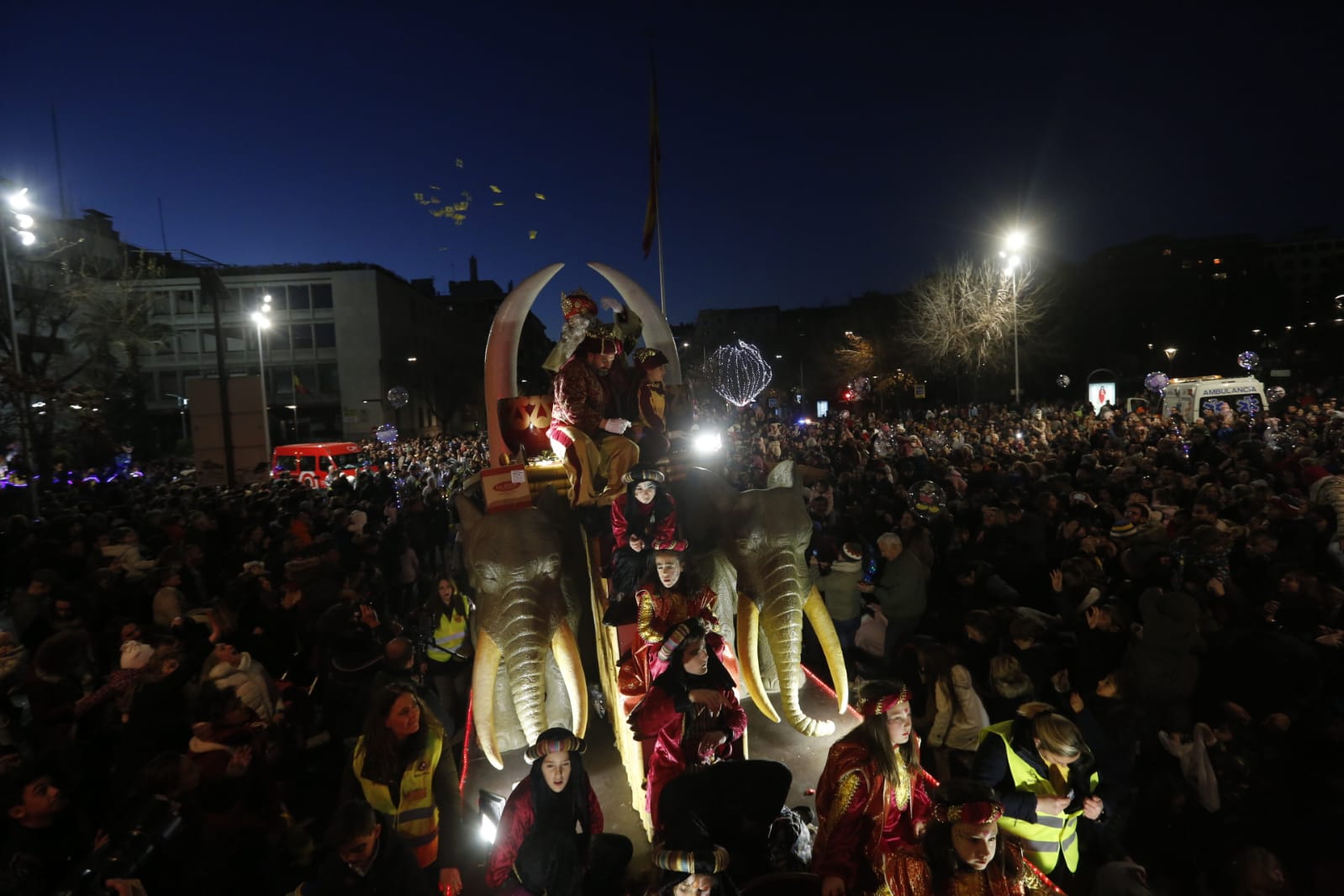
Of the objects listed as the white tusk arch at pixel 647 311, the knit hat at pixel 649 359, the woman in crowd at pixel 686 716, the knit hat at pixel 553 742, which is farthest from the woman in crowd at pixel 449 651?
the knit hat at pixel 553 742

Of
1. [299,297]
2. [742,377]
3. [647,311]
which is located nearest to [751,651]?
[647,311]

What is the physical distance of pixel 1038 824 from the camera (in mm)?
3523

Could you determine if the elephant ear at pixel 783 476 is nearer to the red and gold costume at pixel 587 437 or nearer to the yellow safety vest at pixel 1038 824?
the red and gold costume at pixel 587 437

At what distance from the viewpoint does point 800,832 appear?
3949 mm

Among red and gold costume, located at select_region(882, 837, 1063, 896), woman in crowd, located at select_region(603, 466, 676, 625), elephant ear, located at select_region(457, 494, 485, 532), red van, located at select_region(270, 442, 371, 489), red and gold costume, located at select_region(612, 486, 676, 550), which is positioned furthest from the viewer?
red van, located at select_region(270, 442, 371, 489)

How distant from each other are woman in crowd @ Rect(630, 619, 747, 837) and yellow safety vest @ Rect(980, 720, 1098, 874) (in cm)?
133

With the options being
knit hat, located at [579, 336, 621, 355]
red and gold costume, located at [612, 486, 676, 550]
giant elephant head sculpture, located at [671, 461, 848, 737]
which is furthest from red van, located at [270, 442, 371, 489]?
red and gold costume, located at [612, 486, 676, 550]

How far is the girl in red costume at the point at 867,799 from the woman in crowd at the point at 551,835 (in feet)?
3.39

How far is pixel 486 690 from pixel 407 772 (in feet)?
4.72

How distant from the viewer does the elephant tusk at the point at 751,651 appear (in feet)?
18.0

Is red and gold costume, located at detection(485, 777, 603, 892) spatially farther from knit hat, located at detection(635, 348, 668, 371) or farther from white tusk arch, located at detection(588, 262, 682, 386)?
white tusk arch, located at detection(588, 262, 682, 386)

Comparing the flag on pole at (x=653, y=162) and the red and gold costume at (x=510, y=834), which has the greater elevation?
the flag on pole at (x=653, y=162)

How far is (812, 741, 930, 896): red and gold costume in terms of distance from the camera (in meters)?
3.20

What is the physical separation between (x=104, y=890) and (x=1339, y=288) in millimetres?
53155
